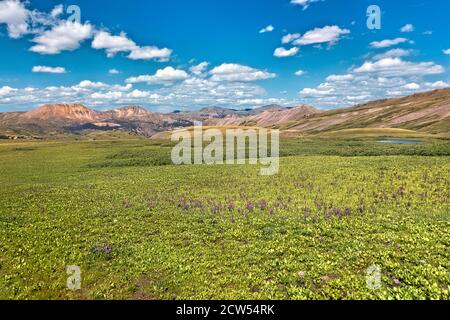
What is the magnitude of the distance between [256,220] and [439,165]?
33.9m

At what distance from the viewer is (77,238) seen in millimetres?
22688

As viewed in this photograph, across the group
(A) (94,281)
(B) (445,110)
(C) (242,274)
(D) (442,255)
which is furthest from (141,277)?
(B) (445,110)

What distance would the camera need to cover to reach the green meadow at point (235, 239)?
51.1ft

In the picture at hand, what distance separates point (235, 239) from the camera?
22.1 meters

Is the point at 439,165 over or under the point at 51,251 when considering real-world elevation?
over

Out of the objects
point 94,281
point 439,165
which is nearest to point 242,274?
point 94,281

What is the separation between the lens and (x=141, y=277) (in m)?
17.1

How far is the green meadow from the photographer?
15.6 metres

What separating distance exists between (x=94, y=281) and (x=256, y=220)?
13175 mm

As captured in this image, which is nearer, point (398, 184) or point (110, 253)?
point (110, 253)
